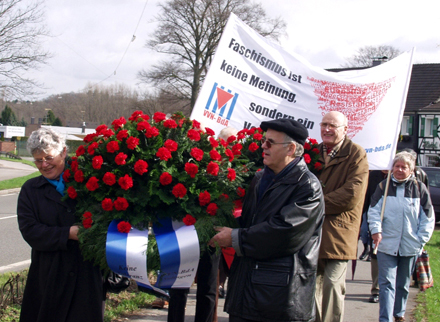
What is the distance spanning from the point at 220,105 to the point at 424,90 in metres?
38.5

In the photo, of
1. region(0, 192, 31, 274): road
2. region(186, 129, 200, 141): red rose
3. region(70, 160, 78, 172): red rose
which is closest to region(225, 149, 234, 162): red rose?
region(186, 129, 200, 141): red rose

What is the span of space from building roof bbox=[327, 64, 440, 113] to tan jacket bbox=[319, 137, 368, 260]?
36.7 m

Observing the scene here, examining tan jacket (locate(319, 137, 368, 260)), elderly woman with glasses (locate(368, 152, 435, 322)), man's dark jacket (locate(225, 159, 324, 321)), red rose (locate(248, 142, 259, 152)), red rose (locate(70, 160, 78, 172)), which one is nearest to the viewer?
man's dark jacket (locate(225, 159, 324, 321))

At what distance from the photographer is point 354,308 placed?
5.72 m

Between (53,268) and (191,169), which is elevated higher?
(191,169)

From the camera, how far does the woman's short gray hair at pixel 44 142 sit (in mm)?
3232

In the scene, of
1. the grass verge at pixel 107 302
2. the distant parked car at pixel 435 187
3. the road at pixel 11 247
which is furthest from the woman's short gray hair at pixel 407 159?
the distant parked car at pixel 435 187

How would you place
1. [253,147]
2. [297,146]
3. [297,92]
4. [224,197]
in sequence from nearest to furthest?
1. [297,146]
2. [224,197]
3. [253,147]
4. [297,92]

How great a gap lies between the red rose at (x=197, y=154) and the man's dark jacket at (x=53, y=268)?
36.1 inches

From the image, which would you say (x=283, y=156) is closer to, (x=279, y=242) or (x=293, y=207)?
(x=293, y=207)

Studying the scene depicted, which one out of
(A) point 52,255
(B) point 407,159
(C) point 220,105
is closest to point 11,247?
(C) point 220,105

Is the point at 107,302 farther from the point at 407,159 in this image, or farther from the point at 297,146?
the point at 407,159

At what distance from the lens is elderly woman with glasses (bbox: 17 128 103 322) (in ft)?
10.3

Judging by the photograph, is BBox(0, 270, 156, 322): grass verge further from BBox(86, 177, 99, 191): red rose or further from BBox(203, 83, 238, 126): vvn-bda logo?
BBox(203, 83, 238, 126): vvn-bda logo
